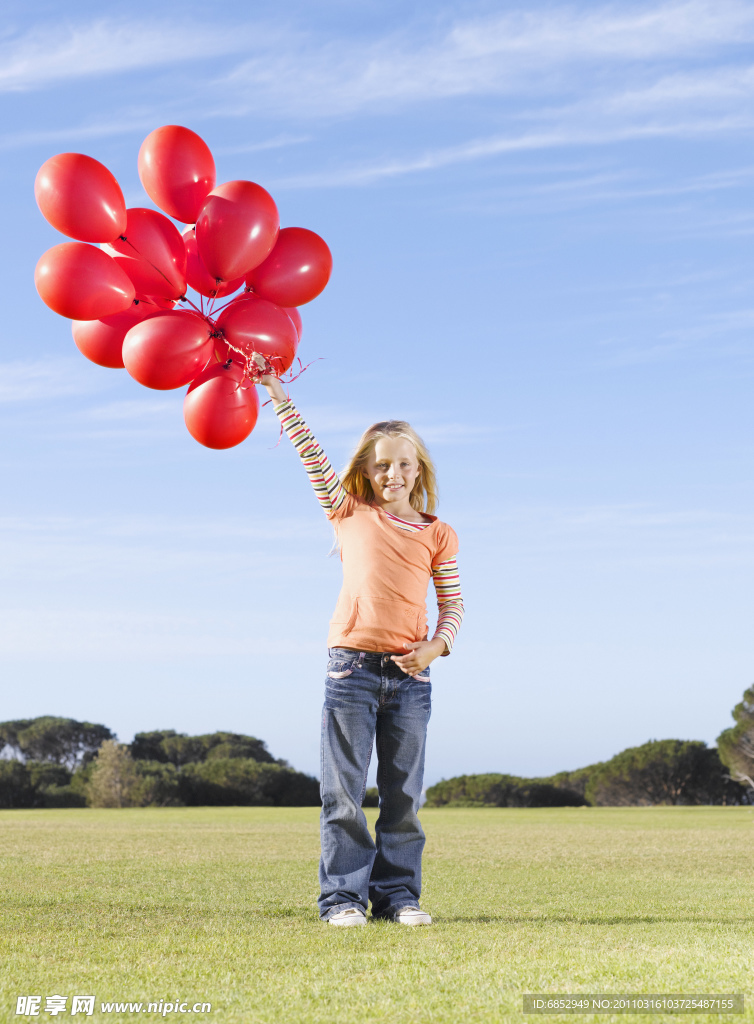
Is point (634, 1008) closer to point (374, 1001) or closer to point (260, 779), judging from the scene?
point (374, 1001)

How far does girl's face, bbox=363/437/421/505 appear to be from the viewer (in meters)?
4.12

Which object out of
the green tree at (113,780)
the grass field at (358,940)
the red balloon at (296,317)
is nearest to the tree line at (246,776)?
the green tree at (113,780)

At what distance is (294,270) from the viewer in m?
4.77

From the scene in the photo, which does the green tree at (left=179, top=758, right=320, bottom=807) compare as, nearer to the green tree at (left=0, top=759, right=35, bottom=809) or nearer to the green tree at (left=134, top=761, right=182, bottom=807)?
the green tree at (left=134, top=761, right=182, bottom=807)

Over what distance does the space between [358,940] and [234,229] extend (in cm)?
311

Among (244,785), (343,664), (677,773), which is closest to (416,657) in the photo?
(343,664)

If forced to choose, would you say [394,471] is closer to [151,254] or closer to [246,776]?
[151,254]

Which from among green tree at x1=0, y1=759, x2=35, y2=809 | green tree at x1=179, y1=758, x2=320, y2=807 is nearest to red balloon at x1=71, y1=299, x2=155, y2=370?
green tree at x1=179, y1=758, x2=320, y2=807

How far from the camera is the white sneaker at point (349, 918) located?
3.45 meters

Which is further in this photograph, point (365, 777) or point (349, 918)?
point (365, 777)

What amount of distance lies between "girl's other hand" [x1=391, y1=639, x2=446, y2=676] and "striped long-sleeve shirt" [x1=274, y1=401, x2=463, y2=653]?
13 centimetres

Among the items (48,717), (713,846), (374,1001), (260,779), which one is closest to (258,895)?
(374,1001)

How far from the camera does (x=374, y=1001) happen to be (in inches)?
86.2

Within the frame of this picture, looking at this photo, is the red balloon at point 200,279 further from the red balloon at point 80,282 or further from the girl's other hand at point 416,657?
the girl's other hand at point 416,657
